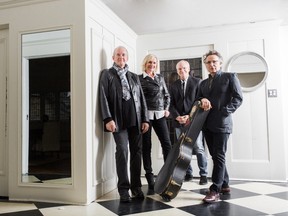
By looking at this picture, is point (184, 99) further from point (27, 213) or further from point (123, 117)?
point (27, 213)

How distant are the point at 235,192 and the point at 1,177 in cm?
232


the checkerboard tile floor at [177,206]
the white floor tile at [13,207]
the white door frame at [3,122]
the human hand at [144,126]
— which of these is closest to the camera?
the checkerboard tile floor at [177,206]

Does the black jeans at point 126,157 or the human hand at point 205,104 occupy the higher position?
the human hand at point 205,104

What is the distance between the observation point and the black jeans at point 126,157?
2266 mm

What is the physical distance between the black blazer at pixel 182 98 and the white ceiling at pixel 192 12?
75 centimetres

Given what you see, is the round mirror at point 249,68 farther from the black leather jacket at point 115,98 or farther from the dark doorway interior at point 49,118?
the dark doorway interior at point 49,118

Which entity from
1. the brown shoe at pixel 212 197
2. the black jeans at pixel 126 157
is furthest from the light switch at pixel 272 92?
the black jeans at pixel 126 157

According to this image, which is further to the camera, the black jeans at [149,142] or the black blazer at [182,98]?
the black blazer at [182,98]

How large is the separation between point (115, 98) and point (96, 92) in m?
0.22

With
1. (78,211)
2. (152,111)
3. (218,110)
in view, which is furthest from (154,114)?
(78,211)

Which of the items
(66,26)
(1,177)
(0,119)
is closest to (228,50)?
(66,26)

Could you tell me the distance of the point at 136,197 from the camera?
2.32m

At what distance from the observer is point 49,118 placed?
2371 millimetres

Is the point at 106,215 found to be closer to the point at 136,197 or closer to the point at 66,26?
the point at 136,197
